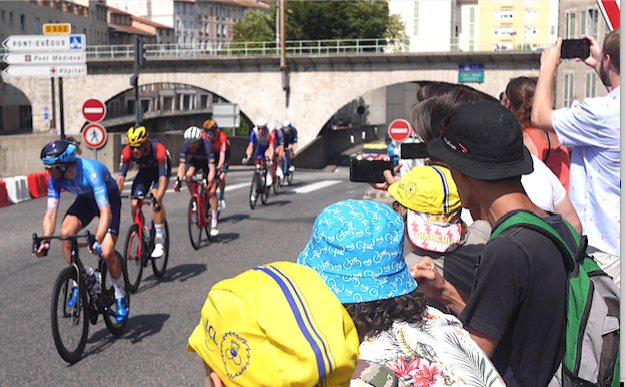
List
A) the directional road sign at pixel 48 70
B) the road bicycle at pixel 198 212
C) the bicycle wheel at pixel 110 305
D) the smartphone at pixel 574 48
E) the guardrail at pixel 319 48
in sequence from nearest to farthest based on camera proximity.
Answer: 1. the smartphone at pixel 574 48
2. the bicycle wheel at pixel 110 305
3. the road bicycle at pixel 198 212
4. the directional road sign at pixel 48 70
5. the guardrail at pixel 319 48

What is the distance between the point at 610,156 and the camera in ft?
11.0

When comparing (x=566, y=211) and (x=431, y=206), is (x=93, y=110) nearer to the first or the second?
(x=431, y=206)

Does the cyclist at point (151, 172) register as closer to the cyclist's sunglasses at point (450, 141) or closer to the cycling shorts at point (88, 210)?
the cycling shorts at point (88, 210)

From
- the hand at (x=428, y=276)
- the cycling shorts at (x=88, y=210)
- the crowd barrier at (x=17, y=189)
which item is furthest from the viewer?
the crowd barrier at (x=17, y=189)

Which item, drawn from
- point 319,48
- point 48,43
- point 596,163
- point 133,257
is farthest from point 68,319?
point 319,48

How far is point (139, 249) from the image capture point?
8078mm

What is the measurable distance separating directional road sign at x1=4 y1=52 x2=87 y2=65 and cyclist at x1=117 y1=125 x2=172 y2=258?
12.1 metres

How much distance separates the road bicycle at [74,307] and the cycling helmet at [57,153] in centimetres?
65

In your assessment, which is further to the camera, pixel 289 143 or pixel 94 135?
pixel 289 143

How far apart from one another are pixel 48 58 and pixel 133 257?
1385 centimetres

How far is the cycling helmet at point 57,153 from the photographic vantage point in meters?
5.67

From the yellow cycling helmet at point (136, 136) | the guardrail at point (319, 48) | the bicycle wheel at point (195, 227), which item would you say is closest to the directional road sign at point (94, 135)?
the bicycle wheel at point (195, 227)

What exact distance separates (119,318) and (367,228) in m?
4.93

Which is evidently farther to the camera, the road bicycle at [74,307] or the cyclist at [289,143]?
the cyclist at [289,143]
